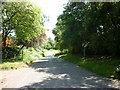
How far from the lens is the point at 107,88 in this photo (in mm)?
7289

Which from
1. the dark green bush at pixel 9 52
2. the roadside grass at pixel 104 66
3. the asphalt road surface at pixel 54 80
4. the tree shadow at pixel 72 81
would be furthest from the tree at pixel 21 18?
the tree shadow at pixel 72 81

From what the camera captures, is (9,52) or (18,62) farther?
(9,52)

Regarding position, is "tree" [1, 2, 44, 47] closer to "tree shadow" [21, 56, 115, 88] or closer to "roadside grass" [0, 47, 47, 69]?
"roadside grass" [0, 47, 47, 69]

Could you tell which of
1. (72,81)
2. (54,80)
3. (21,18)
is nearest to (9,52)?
(21,18)

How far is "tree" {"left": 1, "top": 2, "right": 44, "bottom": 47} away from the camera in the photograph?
65.8 ft

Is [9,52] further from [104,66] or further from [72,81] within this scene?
[72,81]

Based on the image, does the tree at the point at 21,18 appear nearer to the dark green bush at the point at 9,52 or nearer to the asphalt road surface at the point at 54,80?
the dark green bush at the point at 9,52

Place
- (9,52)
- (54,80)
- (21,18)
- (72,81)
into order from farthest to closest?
(9,52) → (21,18) → (54,80) → (72,81)

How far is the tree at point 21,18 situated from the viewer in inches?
790

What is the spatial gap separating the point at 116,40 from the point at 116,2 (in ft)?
12.5

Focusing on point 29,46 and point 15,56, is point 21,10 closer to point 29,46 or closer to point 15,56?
point 15,56

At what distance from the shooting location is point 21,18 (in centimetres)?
2089


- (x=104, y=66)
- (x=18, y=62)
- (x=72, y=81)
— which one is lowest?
(x=72, y=81)

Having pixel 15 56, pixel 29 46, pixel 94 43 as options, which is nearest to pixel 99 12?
pixel 94 43
